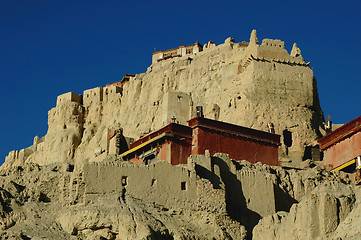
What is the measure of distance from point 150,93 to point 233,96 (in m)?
13.2

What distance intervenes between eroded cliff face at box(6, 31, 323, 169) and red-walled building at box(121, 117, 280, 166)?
12.4 ft

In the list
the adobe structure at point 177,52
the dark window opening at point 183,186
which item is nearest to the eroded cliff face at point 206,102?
the adobe structure at point 177,52

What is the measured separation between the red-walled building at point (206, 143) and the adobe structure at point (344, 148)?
10.6ft

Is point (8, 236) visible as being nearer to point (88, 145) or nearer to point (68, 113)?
point (88, 145)

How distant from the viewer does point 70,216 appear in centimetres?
3631

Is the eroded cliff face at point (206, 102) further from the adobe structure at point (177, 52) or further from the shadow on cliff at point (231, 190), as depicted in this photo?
the shadow on cliff at point (231, 190)

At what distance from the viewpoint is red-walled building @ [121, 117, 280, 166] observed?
4775 cm

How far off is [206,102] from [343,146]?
15.5 m

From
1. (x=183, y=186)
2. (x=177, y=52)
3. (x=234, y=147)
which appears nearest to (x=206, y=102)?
(x=234, y=147)

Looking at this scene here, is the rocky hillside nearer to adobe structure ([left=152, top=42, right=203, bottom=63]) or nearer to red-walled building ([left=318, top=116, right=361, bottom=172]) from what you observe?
red-walled building ([left=318, top=116, right=361, bottom=172])

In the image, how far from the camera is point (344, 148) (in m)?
49.3

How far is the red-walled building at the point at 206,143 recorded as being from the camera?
47.8m

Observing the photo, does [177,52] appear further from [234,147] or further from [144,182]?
[144,182]

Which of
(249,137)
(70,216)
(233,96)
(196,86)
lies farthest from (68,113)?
(70,216)
